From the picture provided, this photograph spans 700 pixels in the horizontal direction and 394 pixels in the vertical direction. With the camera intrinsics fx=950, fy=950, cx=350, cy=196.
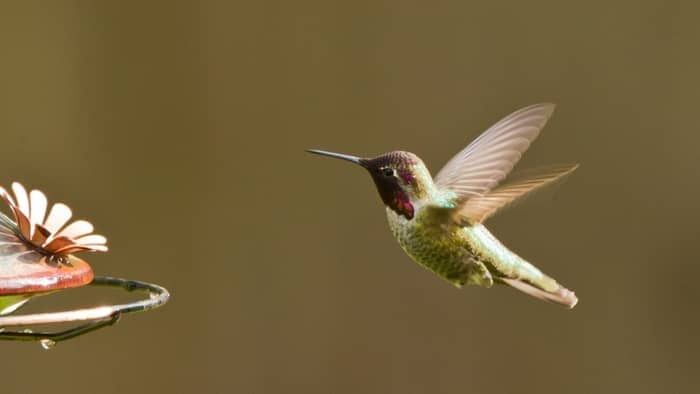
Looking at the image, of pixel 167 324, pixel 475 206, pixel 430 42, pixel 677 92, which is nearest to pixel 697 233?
pixel 677 92

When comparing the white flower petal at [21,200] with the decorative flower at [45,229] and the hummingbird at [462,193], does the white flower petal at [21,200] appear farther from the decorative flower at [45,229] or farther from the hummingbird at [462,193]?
the hummingbird at [462,193]

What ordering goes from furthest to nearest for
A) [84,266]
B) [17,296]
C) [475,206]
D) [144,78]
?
[144,78] → [475,206] → [84,266] → [17,296]

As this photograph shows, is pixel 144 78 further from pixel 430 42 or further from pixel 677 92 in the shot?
pixel 677 92

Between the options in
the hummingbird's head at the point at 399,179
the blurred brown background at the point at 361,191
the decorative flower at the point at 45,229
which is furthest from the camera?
the blurred brown background at the point at 361,191

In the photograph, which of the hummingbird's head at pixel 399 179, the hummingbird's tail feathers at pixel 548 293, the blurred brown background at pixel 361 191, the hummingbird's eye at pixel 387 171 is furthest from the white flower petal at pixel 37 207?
the blurred brown background at pixel 361 191

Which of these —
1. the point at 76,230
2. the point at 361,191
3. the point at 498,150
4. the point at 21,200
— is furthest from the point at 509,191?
the point at 361,191

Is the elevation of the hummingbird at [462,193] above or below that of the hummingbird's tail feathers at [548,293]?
above
